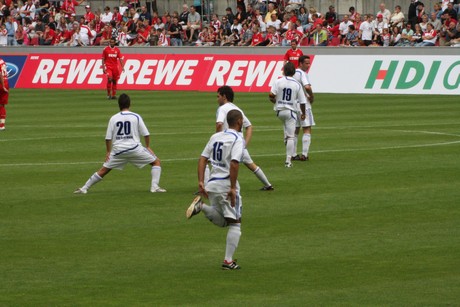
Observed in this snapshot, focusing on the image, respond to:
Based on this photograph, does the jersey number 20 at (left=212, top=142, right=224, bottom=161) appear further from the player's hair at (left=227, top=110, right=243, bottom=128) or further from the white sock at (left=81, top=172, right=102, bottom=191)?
the white sock at (left=81, top=172, right=102, bottom=191)

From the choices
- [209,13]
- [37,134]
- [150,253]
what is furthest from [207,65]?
[150,253]

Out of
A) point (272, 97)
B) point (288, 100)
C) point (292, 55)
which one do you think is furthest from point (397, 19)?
point (288, 100)

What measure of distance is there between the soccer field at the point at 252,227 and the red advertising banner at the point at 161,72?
16.7m

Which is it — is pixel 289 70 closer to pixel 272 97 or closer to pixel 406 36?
pixel 272 97

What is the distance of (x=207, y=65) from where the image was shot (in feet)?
156

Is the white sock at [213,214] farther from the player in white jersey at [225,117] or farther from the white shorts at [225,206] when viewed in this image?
the player in white jersey at [225,117]

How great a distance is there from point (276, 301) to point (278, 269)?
1.62 m

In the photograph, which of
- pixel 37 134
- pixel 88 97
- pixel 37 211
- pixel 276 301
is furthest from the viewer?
pixel 88 97

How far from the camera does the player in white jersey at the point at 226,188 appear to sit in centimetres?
1254

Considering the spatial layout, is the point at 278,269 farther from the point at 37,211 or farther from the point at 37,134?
the point at 37,134

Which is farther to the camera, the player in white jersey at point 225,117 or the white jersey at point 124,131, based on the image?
the white jersey at point 124,131

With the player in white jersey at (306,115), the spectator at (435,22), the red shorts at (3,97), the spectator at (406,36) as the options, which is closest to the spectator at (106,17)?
the spectator at (406,36)

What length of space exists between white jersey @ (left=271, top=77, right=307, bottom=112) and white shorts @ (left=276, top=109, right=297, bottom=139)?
0.27 feet

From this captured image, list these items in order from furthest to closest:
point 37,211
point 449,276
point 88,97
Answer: point 88,97 → point 37,211 → point 449,276
